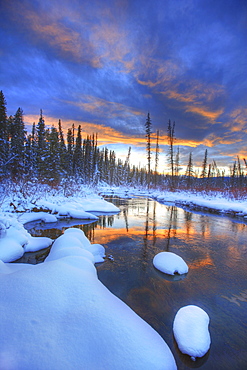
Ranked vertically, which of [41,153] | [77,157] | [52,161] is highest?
[77,157]

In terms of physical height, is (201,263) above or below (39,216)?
below

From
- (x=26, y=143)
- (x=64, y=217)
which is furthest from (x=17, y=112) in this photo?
(x=64, y=217)

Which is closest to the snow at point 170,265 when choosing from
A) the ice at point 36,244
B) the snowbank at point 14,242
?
the ice at point 36,244

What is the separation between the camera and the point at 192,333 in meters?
2.42

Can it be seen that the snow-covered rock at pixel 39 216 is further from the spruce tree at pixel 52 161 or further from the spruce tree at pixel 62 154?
the spruce tree at pixel 62 154

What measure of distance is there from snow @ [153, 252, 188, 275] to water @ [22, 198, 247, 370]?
0.14 meters

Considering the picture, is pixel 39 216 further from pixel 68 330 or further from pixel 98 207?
pixel 68 330

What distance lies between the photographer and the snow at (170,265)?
4.38 m

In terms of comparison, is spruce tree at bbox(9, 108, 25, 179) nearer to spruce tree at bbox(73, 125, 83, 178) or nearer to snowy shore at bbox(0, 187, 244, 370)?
spruce tree at bbox(73, 125, 83, 178)

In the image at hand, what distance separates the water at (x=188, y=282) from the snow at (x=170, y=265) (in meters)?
0.14

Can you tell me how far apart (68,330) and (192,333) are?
5.79 ft

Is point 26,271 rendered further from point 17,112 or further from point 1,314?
point 17,112

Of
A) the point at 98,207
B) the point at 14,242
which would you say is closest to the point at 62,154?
the point at 98,207

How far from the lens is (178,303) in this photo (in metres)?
3.28
